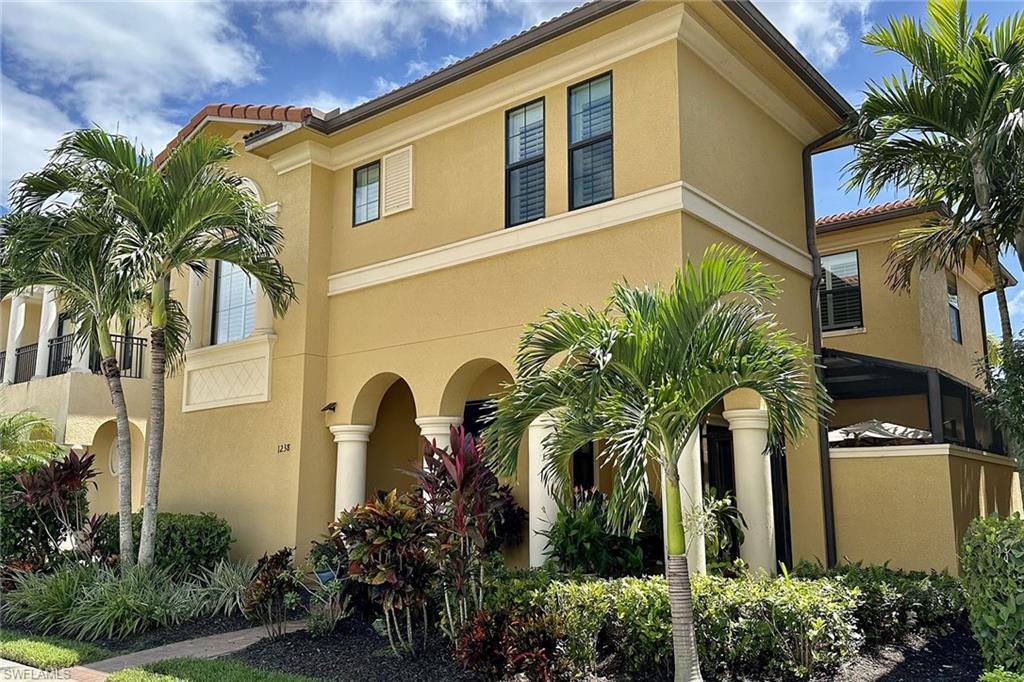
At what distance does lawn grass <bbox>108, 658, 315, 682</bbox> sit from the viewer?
809 centimetres

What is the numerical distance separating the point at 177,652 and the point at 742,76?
10.1m

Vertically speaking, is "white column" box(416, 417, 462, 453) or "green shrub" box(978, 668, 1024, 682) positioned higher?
"white column" box(416, 417, 462, 453)

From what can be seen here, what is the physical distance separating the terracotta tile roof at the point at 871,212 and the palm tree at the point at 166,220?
36.8ft

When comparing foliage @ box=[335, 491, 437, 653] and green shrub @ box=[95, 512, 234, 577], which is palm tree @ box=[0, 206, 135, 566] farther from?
foliage @ box=[335, 491, 437, 653]

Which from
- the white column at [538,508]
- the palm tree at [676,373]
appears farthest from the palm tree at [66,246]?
the palm tree at [676,373]

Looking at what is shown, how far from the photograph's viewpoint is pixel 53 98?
11.6 m

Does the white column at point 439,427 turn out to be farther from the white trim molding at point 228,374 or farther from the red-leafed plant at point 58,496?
the red-leafed plant at point 58,496

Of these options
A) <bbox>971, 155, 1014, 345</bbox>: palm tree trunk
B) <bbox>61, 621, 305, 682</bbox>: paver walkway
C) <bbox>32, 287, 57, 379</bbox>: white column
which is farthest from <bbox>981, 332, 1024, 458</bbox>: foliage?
<bbox>32, 287, 57, 379</bbox>: white column

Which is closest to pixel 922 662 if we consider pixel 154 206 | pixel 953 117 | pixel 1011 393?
pixel 1011 393

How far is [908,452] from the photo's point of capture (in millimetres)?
11242

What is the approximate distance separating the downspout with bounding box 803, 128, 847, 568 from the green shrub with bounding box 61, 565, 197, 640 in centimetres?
864

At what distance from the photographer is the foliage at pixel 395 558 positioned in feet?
28.9

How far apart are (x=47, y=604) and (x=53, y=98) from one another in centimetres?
675

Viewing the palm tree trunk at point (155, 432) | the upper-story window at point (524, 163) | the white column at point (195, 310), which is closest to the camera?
the upper-story window at point (524, 163)
